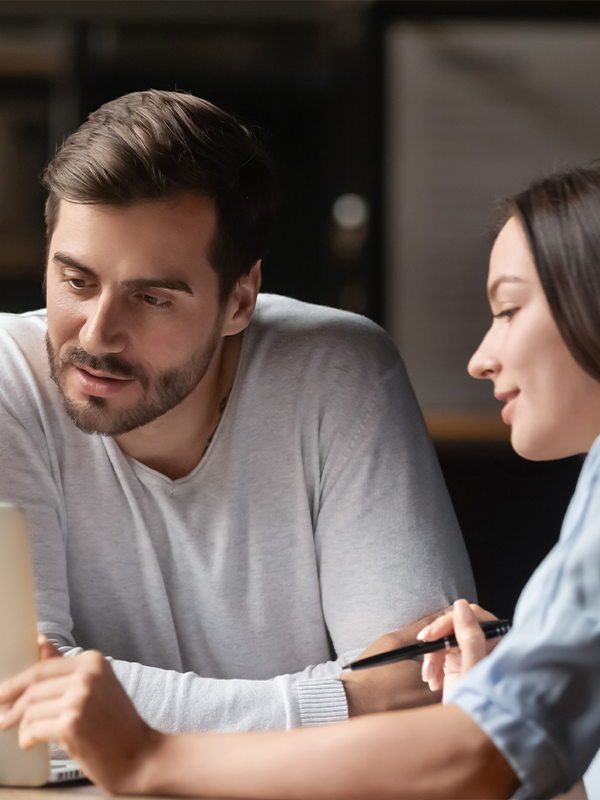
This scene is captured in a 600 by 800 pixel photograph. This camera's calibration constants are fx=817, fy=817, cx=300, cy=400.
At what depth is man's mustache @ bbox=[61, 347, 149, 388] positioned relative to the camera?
1.19m

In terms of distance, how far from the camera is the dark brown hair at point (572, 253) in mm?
857

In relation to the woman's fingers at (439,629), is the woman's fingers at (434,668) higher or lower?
lower

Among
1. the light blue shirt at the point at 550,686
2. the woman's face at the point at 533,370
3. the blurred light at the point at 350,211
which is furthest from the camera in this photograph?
the blurred light at the point at 350,211

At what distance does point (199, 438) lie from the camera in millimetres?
1390

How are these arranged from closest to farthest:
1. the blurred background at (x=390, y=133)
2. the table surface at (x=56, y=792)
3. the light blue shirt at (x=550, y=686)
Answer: the light blue shirt at (x=550, y=686) → the table surface at (x=56, y=792) → the blurred background at (x=390, y=133)

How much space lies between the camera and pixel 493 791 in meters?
0.68

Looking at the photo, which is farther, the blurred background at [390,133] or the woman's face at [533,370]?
the blurred background at [390,133]

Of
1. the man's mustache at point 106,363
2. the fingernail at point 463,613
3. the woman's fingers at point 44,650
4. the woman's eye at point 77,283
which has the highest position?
the woman's eye at point 77,283

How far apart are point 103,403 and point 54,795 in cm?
57

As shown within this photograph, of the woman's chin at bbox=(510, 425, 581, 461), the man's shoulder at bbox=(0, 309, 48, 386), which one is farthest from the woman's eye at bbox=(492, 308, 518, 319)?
the man's shoulder at bbox=(0, 309, 48, 386)

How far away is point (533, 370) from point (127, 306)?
59 centimetres

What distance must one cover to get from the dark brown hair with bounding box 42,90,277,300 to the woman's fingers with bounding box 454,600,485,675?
637 millimetres

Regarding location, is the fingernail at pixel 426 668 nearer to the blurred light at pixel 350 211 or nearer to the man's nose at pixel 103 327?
the man's nose at pixel 103 327

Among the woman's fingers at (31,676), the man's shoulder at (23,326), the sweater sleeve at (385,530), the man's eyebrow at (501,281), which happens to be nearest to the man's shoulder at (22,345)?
the man's shoulder at (23,326)
